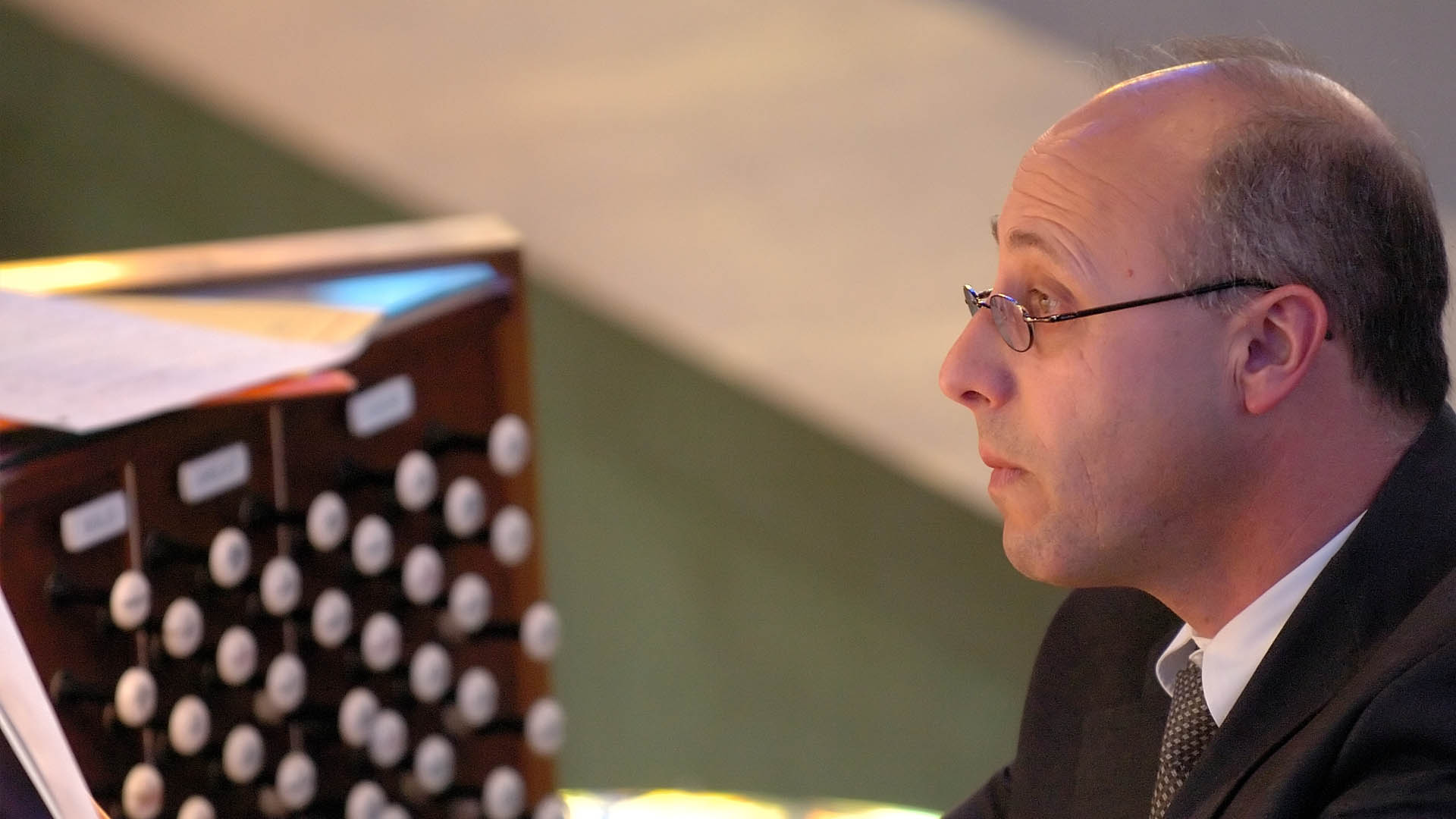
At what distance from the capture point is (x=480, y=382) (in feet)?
6.15

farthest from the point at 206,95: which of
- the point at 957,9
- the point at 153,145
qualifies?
the point at 957,9

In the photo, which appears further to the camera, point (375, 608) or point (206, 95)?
point (206, 95)

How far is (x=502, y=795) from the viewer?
1.87 m

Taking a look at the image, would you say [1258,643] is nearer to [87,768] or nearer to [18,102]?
[87,768]

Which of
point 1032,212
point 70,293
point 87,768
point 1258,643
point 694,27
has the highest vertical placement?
point 694,27

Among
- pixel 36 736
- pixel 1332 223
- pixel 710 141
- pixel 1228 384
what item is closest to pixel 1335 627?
pixel 1228 384

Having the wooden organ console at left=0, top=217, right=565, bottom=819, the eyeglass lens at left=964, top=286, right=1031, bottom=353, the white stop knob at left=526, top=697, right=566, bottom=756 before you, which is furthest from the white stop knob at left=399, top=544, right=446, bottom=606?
the eyeglass lens at left=964, top=286, right=1031, bottom=353

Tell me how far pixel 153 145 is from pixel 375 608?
1712 millimetres

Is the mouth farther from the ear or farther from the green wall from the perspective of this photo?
the green wall

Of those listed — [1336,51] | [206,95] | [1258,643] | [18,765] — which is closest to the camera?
[18,765]

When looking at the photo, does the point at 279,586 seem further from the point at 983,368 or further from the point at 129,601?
the point at 983,368

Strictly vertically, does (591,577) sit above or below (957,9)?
below

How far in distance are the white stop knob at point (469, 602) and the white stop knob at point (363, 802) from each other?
21 centimetres

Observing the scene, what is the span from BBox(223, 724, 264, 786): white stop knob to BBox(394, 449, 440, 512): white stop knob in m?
0.30
